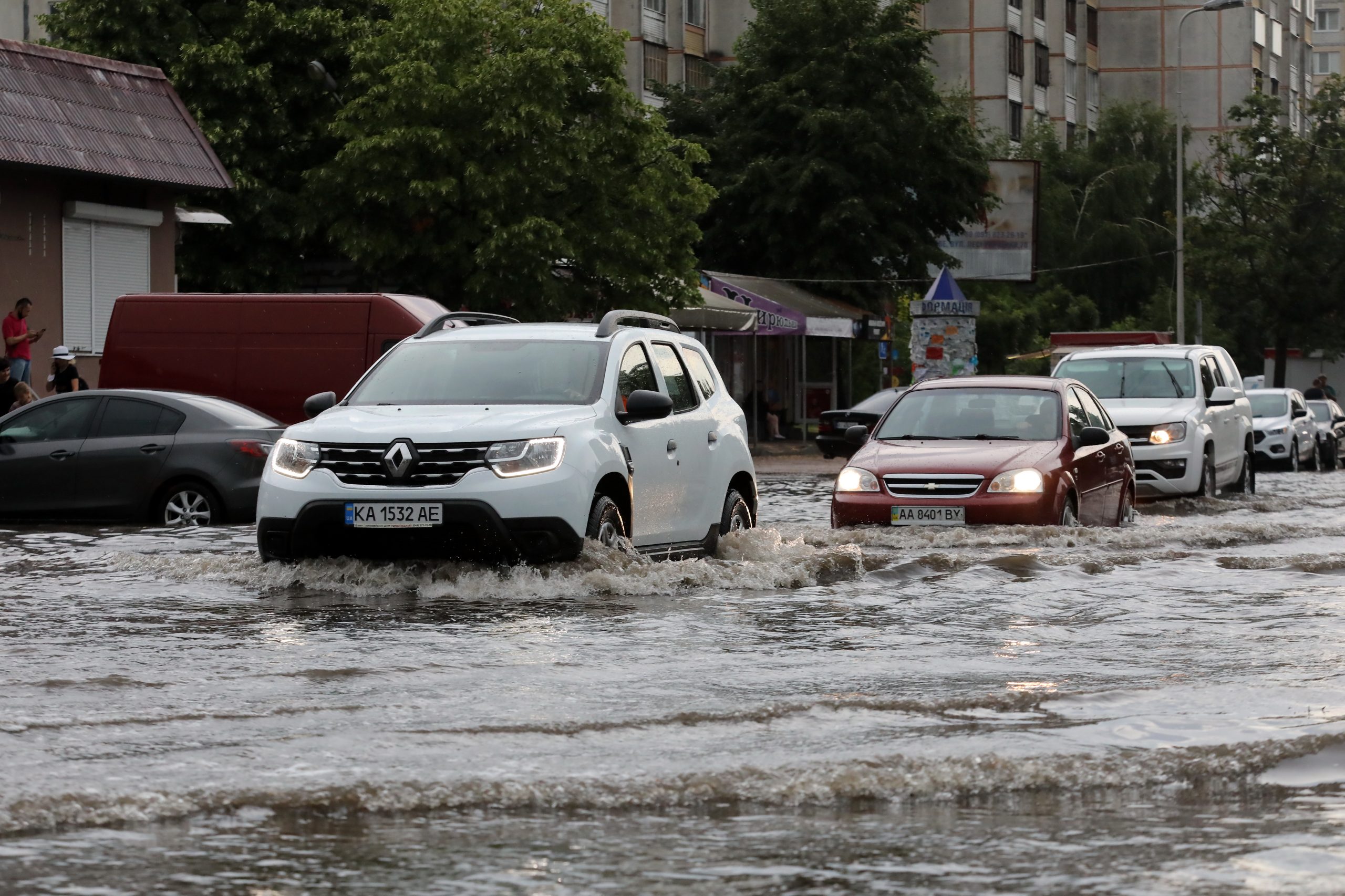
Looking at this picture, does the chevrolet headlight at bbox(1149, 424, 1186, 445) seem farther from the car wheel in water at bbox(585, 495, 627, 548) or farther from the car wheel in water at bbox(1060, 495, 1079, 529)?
Result: the car wheel in water at bbox(585, 495, 627, 548)

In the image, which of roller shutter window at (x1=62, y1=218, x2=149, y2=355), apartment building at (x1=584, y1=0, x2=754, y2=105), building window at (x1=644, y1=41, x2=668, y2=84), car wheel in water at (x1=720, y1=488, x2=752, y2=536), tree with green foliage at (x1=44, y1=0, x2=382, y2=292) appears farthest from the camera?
building window at (x1=644, y1=41, x2=668, y2=84)

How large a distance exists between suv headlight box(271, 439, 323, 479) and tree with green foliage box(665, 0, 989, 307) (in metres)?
35.9

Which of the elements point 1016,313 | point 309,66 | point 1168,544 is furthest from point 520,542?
point 1016,313

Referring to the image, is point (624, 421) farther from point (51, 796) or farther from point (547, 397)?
point (51, 796)

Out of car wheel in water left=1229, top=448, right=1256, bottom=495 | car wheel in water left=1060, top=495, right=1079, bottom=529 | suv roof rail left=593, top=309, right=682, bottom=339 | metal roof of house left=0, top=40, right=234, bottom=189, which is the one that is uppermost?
metal roof of house left=0, top=40, right=234, bottom=189

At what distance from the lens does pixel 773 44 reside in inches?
1925

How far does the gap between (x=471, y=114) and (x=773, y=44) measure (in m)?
16.2

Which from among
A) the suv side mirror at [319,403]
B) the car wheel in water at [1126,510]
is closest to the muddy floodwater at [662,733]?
the suv side mirror at [319,403]

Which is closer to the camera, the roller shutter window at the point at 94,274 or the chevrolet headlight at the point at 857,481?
the chevrolet headlight at the point at 857,481

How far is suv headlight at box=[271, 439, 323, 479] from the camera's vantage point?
11.4 meters

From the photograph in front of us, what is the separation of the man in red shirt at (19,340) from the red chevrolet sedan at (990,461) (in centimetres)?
1131

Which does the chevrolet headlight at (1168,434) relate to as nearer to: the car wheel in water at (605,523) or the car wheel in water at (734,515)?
the car wheel in water at (734,515)

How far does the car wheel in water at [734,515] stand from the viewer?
44.4 ft

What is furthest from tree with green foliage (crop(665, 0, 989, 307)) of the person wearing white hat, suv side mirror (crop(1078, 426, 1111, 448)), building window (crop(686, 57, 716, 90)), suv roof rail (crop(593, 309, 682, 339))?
suv roof rail (crop(593, 309, 682, 339))
